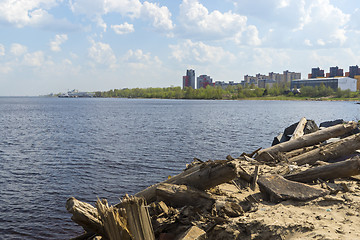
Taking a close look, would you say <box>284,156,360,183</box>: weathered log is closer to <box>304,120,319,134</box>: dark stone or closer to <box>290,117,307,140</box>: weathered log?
<box>290,117,307,140</box>: weathered log

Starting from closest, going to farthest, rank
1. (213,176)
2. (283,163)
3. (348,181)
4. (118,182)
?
(213,176) → (348,181) → (283,163) → (118,182)

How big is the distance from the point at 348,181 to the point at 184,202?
16.0 feet

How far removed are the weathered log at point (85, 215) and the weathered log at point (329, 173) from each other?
5366 mm

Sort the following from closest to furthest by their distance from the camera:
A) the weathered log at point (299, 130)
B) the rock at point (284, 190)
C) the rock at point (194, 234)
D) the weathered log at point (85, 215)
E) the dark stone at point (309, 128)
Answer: the rock at point (194, 234) < the weathered log at point (85, 215) < the rock at point (284, 190) < the weathered log at point (299, 130) < the dark stone at point (309, 128)

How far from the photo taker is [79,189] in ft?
49.7

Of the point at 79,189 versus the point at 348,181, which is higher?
the point at 348,181

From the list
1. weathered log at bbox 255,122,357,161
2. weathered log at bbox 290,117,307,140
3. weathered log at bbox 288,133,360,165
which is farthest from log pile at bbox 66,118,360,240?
weathered log at bbox 290,117,307,140

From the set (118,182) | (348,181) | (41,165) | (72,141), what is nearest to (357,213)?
(348,181)

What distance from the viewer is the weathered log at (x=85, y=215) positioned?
6.41 meters

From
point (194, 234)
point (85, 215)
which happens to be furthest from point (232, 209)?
point (85, 215)

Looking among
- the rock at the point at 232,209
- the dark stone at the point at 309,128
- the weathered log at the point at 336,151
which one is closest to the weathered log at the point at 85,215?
the rock at the point at 232,209

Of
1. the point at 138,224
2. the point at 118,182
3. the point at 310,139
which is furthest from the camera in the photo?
the point at 118,182

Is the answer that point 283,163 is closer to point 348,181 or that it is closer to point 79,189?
point 348,181

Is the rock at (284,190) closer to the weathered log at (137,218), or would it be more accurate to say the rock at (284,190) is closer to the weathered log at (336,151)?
the weathered log at (137,218)
